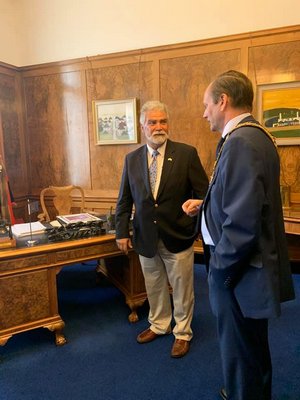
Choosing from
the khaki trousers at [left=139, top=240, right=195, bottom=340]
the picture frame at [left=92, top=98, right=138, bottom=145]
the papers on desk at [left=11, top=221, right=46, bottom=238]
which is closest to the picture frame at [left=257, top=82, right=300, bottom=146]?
the picture frame at [left=92, top=98, right=138, bottom=145]

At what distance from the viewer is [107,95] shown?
420 cm

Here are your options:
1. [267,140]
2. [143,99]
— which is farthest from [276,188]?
[143,99]

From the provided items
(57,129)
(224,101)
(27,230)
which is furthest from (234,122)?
(57,129)

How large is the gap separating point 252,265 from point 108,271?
6.96 ft

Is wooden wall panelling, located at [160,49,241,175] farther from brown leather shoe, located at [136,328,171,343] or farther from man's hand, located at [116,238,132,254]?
brown leather shoe, located at [136,328,171,343]

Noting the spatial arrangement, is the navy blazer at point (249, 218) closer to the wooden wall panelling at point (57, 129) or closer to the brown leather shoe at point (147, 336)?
the brown leather shoe at point (147, 336)

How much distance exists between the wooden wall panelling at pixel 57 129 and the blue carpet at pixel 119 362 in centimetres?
227

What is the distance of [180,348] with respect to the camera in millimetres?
2182

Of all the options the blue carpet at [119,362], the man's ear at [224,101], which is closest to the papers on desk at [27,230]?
the blue carpet at [119,362]

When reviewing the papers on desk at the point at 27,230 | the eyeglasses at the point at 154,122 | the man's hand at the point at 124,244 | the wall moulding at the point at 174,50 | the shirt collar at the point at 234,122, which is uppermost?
the wall moulding at the point at 174,50

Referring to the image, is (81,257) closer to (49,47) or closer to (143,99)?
(143,99)

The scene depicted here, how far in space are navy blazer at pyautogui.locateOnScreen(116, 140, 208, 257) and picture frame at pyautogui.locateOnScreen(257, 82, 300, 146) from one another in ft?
5.66

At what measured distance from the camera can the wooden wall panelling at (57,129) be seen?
14.5 feet

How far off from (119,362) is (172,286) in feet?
1.98
